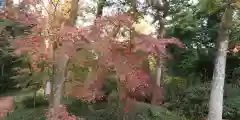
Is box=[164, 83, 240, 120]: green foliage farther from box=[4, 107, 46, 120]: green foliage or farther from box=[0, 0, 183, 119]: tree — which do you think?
box=[0, 0, 183, 119]: tree

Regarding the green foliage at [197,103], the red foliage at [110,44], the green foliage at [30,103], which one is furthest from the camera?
the green foliage at [30,103]

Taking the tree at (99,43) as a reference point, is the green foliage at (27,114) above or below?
below

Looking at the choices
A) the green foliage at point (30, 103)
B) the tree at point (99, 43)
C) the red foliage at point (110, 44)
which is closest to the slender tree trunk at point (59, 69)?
the tree at point (99, 43)

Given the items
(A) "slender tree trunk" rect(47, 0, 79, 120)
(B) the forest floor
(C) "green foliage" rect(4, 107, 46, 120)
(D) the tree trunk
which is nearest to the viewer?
(A) "slender tree trunk" rect(47, 0, 79, 120)

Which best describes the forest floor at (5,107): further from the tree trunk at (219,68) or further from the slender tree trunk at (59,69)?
the tree trunk at (219,68)

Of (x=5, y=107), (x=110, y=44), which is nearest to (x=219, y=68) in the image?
(x=110, y=44)

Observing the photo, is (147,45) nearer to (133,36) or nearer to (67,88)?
(133,36)

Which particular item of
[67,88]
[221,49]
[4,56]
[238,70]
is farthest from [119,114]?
[4,56]

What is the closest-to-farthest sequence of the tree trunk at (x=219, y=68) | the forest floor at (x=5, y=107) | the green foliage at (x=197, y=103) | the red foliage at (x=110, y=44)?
the red foliage at (x=110, y=44) → the tree trunk at (x=219, y=68) → the forest floor at (x=5, y=107) → the green foliage at (x=197, y=103)

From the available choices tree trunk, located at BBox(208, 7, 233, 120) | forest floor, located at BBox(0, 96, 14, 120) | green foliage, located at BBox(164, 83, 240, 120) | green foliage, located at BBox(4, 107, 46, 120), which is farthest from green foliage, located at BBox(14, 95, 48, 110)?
tree trunk, located at BBox(208, 7, 233, 120)

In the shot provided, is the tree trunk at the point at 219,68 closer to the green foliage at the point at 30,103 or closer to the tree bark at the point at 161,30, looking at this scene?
the tree bark at the point at 161,30

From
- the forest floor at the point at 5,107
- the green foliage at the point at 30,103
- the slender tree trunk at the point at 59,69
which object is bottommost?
the forest floor at the point at 5,107

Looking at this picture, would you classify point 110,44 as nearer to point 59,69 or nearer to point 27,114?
point 59,69

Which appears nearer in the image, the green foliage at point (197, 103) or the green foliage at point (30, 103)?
the green foliage at point (197, 103)
